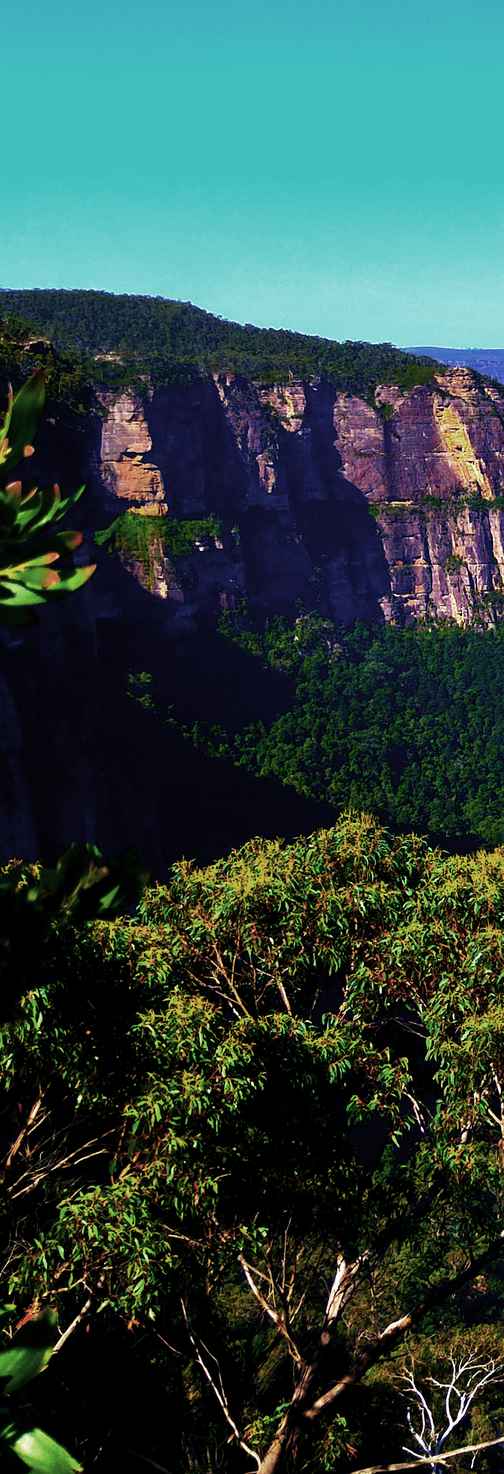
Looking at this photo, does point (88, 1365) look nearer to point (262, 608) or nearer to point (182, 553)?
point (182, 553)

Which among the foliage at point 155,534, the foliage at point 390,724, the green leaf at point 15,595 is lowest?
the foliage at point 390,724

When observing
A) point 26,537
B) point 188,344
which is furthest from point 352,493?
point 26,537

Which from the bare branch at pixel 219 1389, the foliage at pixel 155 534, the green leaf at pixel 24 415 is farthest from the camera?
the foliage at pixel 155 534

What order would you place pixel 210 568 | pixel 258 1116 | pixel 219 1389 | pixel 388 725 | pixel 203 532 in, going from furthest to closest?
pixel 210 568 → pixel 203 532 → pixel 388 725 → pixel 219 1389 → pixel 258 1116

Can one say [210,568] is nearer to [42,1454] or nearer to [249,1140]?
[249,1140]

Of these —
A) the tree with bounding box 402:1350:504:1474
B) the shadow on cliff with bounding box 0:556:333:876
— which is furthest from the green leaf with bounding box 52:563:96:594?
the shadow on cliff with bounding box 0:556:333:876

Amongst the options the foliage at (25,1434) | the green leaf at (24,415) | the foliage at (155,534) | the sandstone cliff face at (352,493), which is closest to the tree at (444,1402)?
the foliage at (25,1434)

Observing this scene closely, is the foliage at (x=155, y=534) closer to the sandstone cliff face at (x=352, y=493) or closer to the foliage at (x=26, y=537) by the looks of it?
the sandstone cliff face at (x=352, y=493)
